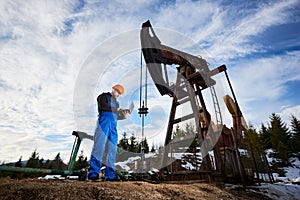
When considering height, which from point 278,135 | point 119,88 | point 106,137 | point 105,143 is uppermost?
point 278,135

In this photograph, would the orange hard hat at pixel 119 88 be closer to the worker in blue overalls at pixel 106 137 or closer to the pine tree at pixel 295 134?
the worker in blue overalls at pixel 106 137

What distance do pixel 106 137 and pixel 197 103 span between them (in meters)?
3.78

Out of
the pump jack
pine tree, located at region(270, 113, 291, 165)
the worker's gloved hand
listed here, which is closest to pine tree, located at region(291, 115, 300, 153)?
pine tree, located at region(270, 113, 291, 165)

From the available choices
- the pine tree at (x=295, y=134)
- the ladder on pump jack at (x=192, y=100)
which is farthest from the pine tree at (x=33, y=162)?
the pine tree at (x=295, y=134)

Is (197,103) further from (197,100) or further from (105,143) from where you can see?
(105,143)

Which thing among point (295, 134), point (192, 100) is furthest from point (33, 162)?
point (295, 134)

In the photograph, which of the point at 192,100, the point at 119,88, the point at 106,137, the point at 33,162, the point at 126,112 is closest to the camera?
the point at 106,137

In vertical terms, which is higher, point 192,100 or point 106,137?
point 192,100

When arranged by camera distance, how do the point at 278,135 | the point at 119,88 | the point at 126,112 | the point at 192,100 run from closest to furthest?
the point at 126,112
the point at 119,88
the point at 192,100
the point at 278,135

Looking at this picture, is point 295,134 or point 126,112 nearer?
point 126,112

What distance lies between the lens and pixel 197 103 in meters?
6.00

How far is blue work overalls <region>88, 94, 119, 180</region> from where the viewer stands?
2885mm

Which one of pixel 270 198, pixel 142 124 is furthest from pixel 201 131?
pixel 270 198

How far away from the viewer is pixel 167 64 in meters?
6.62
